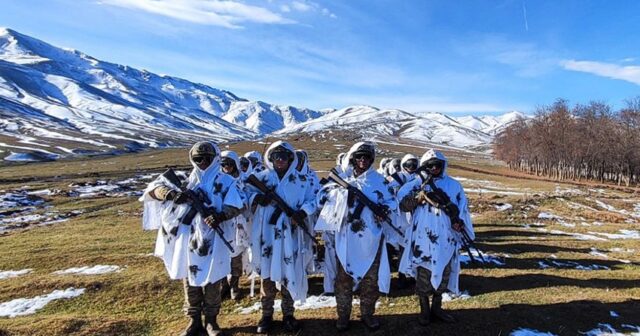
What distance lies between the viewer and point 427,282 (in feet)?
25.6

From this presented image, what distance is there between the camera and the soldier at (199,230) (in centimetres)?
712

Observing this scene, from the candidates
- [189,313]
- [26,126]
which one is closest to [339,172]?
[189,313]

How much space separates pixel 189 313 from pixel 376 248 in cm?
363

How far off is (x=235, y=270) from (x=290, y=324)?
9.44 ft

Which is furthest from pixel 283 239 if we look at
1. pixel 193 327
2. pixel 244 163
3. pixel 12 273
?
pixel 12 273

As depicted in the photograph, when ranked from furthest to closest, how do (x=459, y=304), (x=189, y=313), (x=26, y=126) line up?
1. (x=26, y=126)
2. (x=459, y=304)
3. (x=189, y=313)

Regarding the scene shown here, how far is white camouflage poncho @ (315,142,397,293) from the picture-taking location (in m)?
7.43

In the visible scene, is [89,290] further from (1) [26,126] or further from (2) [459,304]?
(1) [26,126]

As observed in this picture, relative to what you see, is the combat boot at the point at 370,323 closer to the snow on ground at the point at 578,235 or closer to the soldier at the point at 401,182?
the soldier at the point at 401,182

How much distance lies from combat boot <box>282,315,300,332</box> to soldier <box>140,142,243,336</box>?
1.26 metres

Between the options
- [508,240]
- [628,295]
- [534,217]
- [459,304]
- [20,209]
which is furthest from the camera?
[20,209]

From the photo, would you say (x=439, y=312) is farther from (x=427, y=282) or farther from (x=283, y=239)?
(x=283, y=239)

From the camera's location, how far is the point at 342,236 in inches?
296

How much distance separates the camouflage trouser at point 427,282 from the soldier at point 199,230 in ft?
12.1
